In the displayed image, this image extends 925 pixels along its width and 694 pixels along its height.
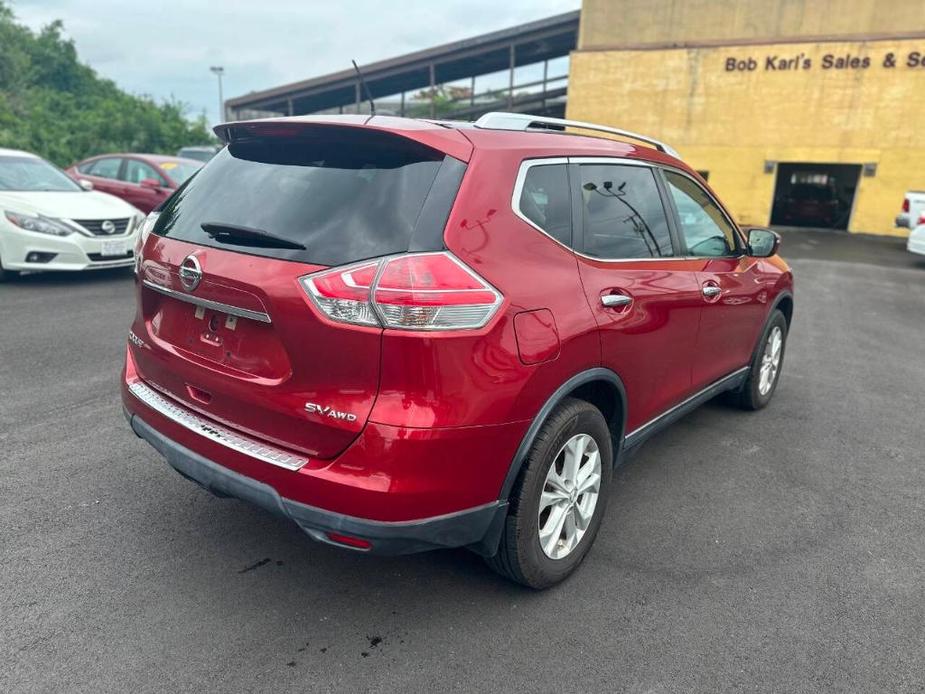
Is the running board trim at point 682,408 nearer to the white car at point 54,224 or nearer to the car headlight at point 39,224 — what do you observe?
the white car at point 54,224

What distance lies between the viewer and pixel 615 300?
2.72 meters

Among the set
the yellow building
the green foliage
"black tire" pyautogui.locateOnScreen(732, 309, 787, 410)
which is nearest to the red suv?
"black tire" pyautogui.locateOnScreen(732, 309, 787, 410)

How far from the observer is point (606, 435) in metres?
2.79

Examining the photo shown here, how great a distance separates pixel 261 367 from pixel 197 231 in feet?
2.17

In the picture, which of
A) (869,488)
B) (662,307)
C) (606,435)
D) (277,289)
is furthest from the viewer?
(869,488)

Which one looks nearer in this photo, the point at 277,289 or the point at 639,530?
the point at 277,289

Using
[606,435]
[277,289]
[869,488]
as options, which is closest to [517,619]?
[606,435]

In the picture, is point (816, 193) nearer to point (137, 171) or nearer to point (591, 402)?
point (137, 171)

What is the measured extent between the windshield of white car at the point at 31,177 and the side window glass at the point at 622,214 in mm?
7936

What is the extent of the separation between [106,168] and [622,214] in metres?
11.4

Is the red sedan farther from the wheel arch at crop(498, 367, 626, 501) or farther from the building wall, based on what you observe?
the building wall

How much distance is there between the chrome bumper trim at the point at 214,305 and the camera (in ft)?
7.37

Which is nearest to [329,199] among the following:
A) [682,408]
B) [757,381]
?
[682,408]

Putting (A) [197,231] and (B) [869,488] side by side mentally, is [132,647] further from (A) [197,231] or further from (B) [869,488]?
(B) [869,488]
